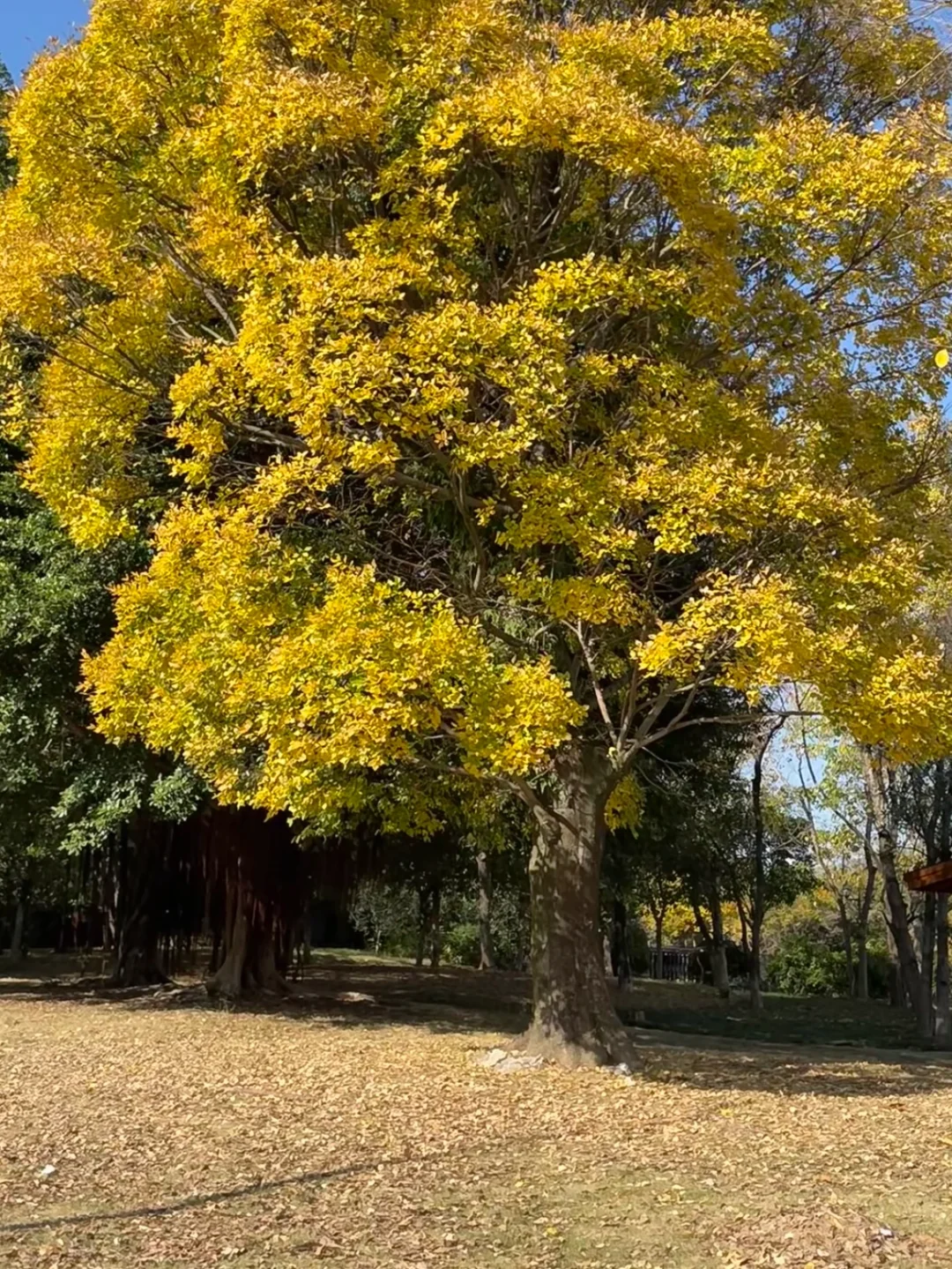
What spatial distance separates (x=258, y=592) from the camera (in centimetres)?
899

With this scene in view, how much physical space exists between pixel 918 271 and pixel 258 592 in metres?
6.14

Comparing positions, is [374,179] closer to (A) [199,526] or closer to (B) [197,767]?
(A) [199,526]

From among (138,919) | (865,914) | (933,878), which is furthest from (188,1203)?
(865,914)

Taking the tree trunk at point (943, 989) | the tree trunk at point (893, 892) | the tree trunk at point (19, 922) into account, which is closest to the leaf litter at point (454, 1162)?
the tree trunk at point (943, 989)

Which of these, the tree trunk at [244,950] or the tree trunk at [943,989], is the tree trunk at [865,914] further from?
the tree trunk at [244,950]

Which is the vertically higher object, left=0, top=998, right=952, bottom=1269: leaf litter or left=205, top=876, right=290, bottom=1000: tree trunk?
left=205, top=876, right=290, bottom=1000: tree trunk

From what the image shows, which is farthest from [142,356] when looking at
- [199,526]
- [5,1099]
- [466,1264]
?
[466,1264]

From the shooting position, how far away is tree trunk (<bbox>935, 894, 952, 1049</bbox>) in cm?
1656

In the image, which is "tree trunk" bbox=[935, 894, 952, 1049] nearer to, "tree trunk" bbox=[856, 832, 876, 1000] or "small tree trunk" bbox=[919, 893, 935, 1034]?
"small tree trunk" bbox=[919, 893, 935, 1034]

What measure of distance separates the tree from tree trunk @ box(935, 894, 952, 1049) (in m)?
8.27

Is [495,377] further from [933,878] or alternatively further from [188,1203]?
[933,878]

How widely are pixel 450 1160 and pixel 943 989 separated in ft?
41.1

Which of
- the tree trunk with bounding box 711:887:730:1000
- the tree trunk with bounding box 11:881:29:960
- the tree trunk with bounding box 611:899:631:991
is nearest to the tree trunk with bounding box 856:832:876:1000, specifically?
the tree trunk with bounding box 711:887:730:1000

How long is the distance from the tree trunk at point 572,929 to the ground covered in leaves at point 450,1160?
0.50 meters
